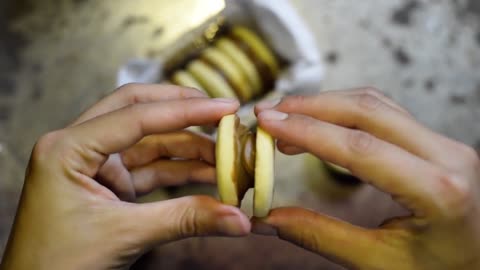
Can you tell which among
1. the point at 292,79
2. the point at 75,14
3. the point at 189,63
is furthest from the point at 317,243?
the point at 75,14

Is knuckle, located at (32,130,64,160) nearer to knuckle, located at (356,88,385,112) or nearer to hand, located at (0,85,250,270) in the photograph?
hand, located at (0,85,250,270)

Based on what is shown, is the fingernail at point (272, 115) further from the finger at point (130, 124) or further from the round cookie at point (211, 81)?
the round cookie at point (211, 81)

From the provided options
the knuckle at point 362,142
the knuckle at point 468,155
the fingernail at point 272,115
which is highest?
the fingernail at point 272,115

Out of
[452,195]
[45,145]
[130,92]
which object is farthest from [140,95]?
[452,195]

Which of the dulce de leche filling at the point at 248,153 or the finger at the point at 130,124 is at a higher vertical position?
the finger at the point at 130,124

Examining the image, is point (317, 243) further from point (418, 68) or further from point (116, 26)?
point (116, 26)

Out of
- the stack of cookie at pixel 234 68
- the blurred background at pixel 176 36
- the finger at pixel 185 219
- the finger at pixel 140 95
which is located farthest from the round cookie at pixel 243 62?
the finger at pixel 185 219

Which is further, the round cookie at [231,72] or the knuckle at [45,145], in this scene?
the round cookie at [231,72]
